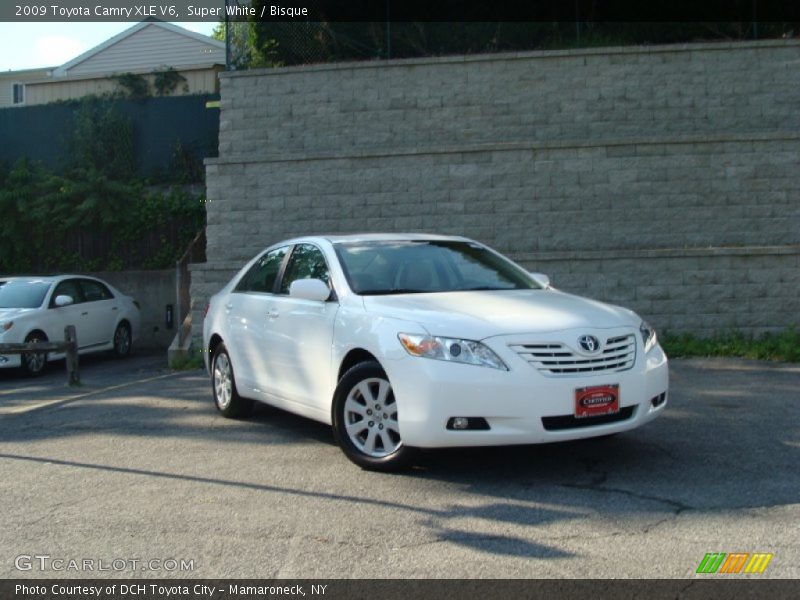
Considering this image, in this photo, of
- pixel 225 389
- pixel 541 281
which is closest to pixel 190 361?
pixel 225 389

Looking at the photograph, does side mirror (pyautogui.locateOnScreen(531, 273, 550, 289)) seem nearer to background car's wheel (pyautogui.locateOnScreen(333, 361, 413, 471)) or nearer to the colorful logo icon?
background car's wheel (pyautogui.locateOnScreen(333, 361, 413, 471))

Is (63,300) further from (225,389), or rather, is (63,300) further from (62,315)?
(225,389)

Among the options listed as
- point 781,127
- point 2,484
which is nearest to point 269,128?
point 781,127

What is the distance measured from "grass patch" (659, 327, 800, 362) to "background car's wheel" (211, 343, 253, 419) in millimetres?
5855

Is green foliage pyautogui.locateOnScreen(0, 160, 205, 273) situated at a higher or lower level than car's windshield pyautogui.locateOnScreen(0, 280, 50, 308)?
higher

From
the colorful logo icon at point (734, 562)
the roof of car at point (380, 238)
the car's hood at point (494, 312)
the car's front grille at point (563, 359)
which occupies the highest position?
the roof of car at point (380, 238)

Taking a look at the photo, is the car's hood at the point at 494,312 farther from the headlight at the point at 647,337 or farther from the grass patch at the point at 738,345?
the grass patch at the point at 738,345

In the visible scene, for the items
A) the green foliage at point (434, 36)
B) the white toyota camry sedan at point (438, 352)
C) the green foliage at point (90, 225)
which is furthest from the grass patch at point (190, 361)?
the green foliage at point (434, 36)

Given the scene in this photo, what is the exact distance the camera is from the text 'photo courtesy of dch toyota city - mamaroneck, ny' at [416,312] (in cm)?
468

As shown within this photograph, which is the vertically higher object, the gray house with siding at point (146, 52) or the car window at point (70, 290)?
the gray house with siding at point (146, 52)

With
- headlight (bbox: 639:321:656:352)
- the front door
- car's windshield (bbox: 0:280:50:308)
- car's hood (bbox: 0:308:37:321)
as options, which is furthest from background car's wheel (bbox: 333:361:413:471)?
car's windshield (bbox: 0:280:50:308)

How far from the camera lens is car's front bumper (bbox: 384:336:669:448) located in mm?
5473

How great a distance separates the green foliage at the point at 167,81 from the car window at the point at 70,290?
9.52 meters

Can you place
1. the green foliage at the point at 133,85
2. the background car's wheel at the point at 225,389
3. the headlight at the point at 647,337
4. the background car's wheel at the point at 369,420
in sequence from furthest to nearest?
the green foliage at the point at 133,85
the background car's wheel at the point at 225,389
the headlight at the point at 647,337
the background car's wheel at the point at 369,420
